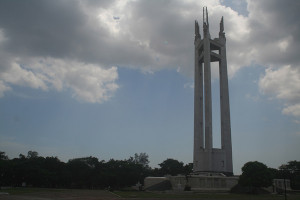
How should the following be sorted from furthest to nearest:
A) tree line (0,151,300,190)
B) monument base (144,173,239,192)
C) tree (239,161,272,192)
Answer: tree line (0,151,300,190) → monument base (144,173,239,192) → tree (239,161,272,192)

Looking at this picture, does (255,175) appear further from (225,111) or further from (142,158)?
(142,158)

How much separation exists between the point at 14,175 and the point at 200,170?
4070cm

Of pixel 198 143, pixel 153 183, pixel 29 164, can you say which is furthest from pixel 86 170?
pixel 198 143

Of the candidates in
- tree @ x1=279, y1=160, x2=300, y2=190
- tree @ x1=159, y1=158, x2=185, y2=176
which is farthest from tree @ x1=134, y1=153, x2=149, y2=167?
tree @ x1=279, y1=160, x2=300, y2=190

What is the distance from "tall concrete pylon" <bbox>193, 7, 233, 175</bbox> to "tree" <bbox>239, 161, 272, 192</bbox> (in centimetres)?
1188

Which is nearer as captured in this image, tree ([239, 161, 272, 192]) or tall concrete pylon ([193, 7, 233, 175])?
tree ([239, 161, 272, 192])

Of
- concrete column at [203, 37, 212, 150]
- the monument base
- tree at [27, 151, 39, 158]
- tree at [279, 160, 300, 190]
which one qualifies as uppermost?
concrete column at [203, 37, 212, 150]

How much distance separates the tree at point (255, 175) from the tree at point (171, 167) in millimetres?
51014

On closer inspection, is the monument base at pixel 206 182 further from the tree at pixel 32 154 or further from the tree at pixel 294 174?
the tree at pixel 32 154

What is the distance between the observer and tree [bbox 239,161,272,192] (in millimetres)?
42844

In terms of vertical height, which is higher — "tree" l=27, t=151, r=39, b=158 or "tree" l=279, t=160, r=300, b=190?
"tree" l=27, t=151, r=39, b=158

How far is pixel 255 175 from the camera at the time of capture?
1698 inches

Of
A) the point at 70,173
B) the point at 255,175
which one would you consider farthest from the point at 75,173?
the point at 255,175

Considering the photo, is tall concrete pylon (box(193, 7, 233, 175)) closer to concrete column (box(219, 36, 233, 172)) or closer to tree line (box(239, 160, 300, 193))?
concrete column (box(219, 36, 233, 172))
